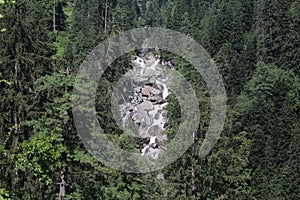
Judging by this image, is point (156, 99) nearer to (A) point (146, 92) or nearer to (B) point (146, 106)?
(B) point (146, 106)

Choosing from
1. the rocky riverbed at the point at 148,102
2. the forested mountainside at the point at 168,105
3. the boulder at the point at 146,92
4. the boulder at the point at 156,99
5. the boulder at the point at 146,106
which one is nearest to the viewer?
the forested mountainside at the point at 168,105

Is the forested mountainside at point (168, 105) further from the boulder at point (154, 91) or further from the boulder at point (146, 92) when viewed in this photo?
the boulder at point (146, 92)

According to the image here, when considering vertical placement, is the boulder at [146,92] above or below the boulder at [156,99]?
above

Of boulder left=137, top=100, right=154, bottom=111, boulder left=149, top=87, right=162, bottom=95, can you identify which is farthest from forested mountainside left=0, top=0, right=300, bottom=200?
boulder left=137, top=100, right=154, bottom=111

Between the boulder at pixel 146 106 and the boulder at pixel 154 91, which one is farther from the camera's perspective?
the boulder at pixel 154 91

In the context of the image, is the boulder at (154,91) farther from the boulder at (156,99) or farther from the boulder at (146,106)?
the boulder at (146,106)

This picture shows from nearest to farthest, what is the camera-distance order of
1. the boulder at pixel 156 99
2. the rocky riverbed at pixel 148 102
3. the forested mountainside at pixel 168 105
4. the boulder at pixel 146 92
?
the forested mountainside at pixel 168 105, the rocky riverbed at pixel 148 102, the boulder at pixel 156 99, the boulder at pixel 146 92

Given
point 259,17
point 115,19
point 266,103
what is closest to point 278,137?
point 266,103

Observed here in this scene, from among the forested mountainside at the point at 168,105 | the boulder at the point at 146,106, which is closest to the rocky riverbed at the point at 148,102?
the boulder at the point at 146,106

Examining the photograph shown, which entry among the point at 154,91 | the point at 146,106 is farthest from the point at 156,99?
the point at 154,91

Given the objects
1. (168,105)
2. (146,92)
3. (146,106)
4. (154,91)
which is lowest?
(168,105)

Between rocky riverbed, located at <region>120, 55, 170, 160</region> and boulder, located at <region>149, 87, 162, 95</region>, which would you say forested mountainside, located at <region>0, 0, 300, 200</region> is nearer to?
rocky riverbed, located at <region>120, 55, 170, 160</region>
